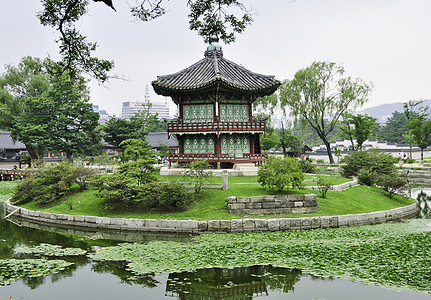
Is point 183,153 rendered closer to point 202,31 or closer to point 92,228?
point 92,228

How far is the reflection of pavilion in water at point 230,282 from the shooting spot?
10617mm

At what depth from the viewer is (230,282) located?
11.4 m

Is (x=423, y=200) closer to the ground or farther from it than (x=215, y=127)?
closer to the ground

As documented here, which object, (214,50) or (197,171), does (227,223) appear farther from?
(214,50)

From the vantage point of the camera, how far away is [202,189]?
72.6ft

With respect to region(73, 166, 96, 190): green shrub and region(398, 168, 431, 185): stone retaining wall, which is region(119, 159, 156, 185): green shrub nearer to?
region(73, 166, 96, 190): green shrub

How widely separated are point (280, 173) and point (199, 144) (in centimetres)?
1128

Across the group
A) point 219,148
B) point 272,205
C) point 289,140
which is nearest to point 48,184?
point 219,148

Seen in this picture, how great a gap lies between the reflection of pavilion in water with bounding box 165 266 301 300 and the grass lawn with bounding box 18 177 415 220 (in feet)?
20.6

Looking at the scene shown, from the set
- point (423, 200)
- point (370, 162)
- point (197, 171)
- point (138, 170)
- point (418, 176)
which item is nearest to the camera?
point (138, 170)

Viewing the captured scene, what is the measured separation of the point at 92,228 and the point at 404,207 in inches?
759

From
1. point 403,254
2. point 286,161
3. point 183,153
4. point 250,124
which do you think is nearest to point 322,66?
point 250,124


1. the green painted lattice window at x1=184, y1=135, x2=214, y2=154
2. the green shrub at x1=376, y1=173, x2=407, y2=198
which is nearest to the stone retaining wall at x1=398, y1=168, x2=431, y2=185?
the green shrub at x1=376, y1=173, x2=407, y2=198

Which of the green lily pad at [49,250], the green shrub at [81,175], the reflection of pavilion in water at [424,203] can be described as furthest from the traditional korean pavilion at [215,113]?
the green lily pad at [49,250]
